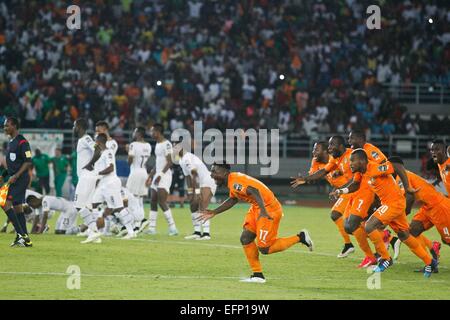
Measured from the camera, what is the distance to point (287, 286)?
43.8 ft

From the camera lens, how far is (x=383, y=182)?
14945mm

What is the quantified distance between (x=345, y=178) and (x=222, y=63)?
21.0 m

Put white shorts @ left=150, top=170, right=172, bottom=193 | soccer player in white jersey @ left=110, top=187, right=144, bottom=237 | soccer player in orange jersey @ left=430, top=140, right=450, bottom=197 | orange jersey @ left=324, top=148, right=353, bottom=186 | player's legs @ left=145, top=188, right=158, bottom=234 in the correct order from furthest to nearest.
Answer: player's legs @ left=145, top=188, right=158, bottom=234, white shorts @ left=150, top=170, right=172, bottom=193, soccer player in white jersey @ left=110, top=187, right=144, bottom=237, orange jersey @ left=324, top=148, right=353, bottom=186, soccer player in orange jersey @ left=430, top=140, right=450, bottom=197

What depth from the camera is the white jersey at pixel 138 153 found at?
22250 mm

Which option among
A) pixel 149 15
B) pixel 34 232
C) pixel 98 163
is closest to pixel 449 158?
pixel 98 163

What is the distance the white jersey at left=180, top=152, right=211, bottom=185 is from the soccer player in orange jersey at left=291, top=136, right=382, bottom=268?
14.4 feet

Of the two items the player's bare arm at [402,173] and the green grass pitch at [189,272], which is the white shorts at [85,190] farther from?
the player's bare arm at [402,173]

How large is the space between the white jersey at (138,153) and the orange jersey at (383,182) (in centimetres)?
836

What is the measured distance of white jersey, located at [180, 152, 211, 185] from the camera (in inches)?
829

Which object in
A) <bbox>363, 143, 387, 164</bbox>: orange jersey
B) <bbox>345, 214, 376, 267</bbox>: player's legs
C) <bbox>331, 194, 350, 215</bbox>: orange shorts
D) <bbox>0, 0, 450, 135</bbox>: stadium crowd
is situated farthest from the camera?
<bbox>0, 0, 450, 135</bbox>: stadium crowd

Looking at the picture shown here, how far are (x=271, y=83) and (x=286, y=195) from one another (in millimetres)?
4798

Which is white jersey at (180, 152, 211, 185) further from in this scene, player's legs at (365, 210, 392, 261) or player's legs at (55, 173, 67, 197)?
player's legs at (55, 173, 67, 197)

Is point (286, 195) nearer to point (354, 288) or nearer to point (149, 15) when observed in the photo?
point (149, 15)

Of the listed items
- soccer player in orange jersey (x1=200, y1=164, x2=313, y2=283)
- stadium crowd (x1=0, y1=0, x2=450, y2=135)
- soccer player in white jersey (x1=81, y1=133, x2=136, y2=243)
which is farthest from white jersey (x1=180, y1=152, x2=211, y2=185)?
stadium crowd (x1=0, y1=0, x2=450, y2=135)
